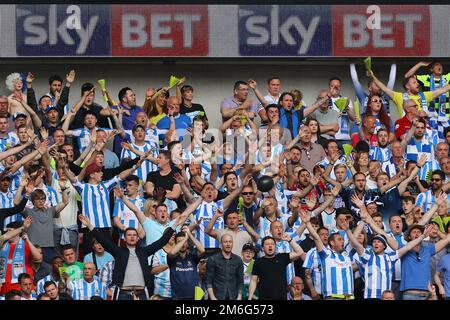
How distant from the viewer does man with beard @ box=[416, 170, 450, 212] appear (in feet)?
80.4

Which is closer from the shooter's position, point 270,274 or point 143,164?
point 270,274

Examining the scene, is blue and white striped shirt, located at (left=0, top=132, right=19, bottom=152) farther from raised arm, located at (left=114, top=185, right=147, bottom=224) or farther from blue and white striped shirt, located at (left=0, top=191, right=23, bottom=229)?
raised arm, located at (left=114, top=185, right=147, bottom=224)

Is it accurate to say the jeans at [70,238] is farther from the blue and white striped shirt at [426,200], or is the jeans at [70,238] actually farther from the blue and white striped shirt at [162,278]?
the blue and white striped shirt at [426,200]

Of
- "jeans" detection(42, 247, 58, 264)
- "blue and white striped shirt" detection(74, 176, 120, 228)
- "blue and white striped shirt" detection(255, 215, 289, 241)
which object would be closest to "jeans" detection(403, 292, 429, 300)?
"blue and white striped shirt" detection(255, 215, 289, 241)

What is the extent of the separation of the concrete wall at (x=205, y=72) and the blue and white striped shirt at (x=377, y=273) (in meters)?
4.62

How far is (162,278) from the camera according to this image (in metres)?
22.8

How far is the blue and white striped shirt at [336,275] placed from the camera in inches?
902

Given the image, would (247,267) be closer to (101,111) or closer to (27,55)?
(101,111)

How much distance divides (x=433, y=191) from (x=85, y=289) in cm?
512

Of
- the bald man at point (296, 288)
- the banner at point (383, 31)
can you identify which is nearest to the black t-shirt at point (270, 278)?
the bald man at point (296, 288)

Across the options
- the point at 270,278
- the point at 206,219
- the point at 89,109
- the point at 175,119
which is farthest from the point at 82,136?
the point at 270,278

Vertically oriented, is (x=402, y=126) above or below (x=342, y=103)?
below

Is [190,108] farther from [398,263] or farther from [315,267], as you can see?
[398,263]
